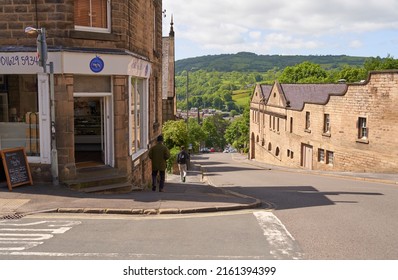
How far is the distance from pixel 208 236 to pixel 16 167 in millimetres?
6122

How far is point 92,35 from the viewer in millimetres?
11773

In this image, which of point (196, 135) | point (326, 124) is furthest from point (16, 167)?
point (196, 135)

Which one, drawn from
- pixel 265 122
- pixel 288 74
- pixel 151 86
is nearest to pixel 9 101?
pixel 151 86

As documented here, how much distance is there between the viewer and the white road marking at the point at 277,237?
6910 millimetres

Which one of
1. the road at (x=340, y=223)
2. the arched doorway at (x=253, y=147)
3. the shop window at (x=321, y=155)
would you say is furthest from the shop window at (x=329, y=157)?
the arched doorway at (x=253, y=147)

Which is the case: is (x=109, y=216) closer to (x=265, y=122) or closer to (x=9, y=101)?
(x=9, y=101)

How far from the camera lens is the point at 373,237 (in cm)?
816

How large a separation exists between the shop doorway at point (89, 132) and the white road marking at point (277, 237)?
5.49 m

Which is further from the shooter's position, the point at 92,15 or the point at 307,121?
the point at 307,121

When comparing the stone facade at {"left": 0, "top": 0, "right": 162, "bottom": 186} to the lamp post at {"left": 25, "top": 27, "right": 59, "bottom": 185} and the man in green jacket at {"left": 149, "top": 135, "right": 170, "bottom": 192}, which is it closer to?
the lamp post at {"left": 25, "top": 27, "right": 59, "bottom": 185}

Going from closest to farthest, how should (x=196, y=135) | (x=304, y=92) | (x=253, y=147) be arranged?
1. (x=304, y=92)
2. (x=253, y=147)
3. (x=196, y=135)

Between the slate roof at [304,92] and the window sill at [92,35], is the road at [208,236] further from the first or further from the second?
the slate roof at [304,92]

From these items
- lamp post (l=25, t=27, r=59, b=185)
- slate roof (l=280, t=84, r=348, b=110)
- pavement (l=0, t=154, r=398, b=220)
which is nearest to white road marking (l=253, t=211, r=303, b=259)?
pavement (l=0, t=154, r=398, b=220)

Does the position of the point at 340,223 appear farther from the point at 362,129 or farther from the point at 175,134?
the point at 175,134
